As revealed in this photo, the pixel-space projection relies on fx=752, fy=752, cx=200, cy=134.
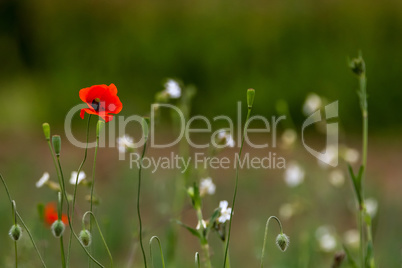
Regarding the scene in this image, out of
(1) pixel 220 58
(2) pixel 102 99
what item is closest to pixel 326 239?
(2) pixel 102 99

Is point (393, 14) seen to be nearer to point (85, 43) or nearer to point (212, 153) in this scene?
point (85, 43)

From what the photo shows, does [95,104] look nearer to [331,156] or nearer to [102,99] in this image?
[102,99]

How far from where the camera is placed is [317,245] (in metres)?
3.03

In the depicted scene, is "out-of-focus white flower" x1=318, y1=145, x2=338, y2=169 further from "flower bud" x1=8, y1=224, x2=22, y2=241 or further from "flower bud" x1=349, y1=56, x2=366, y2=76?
"flower bud" x1=8, y1=224, x2=22, y2=241

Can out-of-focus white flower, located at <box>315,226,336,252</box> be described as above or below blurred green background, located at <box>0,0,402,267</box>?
below

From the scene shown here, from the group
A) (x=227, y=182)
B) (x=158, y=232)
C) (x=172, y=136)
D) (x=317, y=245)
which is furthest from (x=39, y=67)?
(x=317, y=245)

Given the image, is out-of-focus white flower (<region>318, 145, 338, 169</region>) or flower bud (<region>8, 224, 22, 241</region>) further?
out-of-focus white flower (<region>318, 145, 338, 169</region>)

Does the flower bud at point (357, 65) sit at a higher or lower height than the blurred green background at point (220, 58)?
lower

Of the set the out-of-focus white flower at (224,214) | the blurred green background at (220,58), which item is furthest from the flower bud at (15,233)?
the blurred green background at (220,58)

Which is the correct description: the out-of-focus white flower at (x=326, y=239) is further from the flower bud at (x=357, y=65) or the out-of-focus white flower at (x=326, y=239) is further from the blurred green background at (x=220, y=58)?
the blurred green background at (x=220, y=58)

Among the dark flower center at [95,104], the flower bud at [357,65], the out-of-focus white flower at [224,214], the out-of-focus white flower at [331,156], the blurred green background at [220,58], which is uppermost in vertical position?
the blurred green background at [220,58]

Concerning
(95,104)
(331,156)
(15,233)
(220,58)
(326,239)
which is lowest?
(326,239)

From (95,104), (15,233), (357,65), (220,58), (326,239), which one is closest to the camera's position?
(15,233)

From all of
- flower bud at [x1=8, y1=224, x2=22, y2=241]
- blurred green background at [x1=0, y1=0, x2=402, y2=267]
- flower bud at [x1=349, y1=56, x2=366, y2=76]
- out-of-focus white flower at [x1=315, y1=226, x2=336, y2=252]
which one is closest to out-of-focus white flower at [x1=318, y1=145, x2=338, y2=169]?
out-of-focus white flower at [x1=315, y1=226, x2=336, y2=252]
